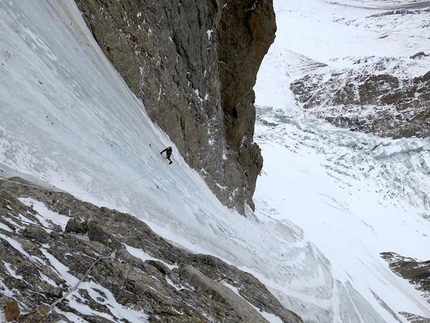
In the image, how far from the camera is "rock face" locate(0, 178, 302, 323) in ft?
15.9

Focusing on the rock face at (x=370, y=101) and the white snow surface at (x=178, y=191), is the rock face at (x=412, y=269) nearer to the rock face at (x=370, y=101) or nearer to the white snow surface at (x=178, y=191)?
the white snow surface at (x=178, y=191)

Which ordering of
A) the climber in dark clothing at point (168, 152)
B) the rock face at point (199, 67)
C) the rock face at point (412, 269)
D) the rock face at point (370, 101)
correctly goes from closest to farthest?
the climber in dark clothing at point (168, 152), the rock face at point (199, 67), the rock face at point (412, 269), the rock face at point (370, 101)

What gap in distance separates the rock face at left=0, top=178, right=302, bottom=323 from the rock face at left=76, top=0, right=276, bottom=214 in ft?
30.4

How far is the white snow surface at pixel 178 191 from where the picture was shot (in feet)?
33.0

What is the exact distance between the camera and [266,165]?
47.6 m

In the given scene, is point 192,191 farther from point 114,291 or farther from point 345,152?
point 345,152

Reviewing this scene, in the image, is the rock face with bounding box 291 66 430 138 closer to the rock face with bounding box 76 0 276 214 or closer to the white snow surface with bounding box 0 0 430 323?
the white snow surface with bounding box 0 0 430 323

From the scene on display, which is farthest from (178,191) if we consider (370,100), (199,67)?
(370,100)

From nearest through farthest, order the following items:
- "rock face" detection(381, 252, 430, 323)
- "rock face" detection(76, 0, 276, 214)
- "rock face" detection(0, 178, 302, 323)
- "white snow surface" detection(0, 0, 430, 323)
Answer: "rock face" detection(0, 178, 302, 323), "white snow surface" detection(0, 0, 430, 323), "rock face" detection(76, 0, 276, 214), "rock face" detection(381, 252, 430, 323)

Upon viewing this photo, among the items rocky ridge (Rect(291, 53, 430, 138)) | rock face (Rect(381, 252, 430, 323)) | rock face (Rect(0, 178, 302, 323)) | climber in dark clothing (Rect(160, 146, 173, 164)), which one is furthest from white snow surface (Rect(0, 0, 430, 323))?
rocky ridge (Rect(291, 53, 430, 138))

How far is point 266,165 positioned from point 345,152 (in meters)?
17.7

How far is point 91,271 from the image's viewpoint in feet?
20.0

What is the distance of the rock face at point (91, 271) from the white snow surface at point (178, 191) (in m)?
0.17

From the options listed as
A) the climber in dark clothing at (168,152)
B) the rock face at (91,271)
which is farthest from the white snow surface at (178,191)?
the climber in dark clothing at (168,152)
